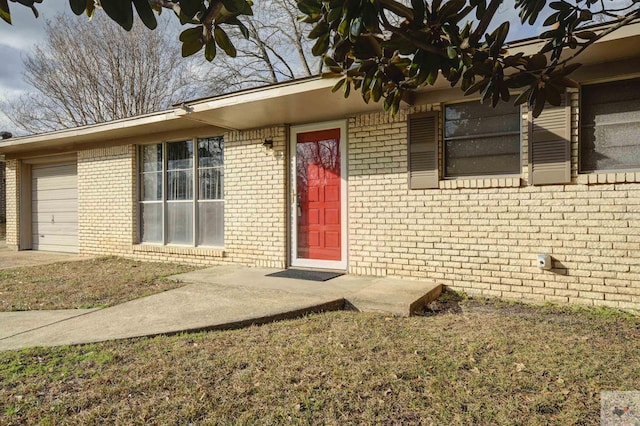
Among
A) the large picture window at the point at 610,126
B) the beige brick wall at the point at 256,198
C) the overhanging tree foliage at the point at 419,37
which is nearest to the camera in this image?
the overhanging tree foliage at the point at 419,37

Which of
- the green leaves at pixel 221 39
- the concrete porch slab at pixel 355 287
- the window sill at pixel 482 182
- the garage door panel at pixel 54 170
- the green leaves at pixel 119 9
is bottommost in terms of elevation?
the concrete porch slab at pixel 355 287

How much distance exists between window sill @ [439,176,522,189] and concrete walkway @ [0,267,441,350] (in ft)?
4.44

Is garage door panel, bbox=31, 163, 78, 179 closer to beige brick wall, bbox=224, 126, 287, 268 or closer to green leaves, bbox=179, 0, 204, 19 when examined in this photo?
beige brick wall, bbox=224, 126, 287, 268

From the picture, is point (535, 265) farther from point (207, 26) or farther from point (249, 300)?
point (207, 26)

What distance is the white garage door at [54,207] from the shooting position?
998 centimetres

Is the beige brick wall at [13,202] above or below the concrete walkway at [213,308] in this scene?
above

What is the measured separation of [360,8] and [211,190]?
6449 millimetres

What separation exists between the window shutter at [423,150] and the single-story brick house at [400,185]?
0.06 feet

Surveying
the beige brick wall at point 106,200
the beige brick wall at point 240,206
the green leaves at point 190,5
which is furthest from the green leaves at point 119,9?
the beige brick wall at point 106,200

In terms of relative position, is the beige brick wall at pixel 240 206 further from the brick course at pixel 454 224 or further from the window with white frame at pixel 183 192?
the window with white frame at pixel 183 192

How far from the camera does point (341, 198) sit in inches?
248

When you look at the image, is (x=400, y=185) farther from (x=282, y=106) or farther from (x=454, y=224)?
(x=282, y=106)

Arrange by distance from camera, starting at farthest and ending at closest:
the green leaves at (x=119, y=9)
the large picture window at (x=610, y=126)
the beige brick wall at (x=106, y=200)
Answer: the beige brick wall at (x=106, y=200) < the large picture window at (x=610, y=126) < the green leaves at (x=119, y=9)

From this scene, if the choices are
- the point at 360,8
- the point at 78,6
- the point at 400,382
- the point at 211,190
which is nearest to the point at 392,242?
the point at 400,382
